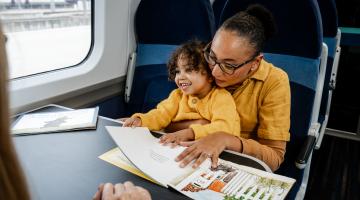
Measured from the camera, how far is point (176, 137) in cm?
117

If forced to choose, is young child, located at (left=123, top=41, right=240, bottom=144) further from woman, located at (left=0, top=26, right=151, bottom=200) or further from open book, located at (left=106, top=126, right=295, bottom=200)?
woman, located at (left=0, top=26, right=151, bottom=200)

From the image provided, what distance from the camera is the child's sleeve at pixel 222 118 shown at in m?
1.24

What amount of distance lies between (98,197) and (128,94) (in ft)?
4.42

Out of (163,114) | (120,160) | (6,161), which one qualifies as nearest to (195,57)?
(163,114)

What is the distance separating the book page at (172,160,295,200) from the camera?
834 millimetres

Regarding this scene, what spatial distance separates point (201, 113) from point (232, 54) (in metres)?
0.30

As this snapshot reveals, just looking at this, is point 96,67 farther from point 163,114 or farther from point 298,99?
point 298,99

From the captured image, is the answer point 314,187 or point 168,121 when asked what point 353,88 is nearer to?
point 314,187

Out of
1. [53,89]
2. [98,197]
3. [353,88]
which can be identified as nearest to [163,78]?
[53,89]

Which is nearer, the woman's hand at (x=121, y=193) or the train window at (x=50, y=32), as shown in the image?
the woman's hand at (x=121, y=193)

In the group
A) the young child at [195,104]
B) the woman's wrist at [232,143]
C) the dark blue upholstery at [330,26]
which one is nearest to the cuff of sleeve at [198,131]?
the young child at [195,104]

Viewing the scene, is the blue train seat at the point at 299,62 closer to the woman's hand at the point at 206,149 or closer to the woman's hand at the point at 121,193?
the woman's hand at the point at 206,149

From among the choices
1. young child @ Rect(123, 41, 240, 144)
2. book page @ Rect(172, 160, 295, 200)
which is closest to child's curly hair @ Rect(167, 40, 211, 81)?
young child @ Rect(123, 41, 240, 144)

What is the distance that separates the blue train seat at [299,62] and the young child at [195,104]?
33 cm
